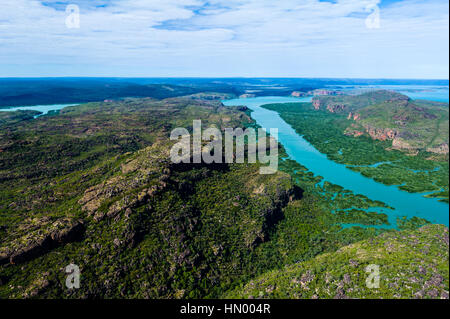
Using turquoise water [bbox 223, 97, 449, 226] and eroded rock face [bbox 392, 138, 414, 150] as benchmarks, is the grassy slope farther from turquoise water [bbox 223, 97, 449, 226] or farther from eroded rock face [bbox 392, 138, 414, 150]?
eroded rock face [bbox 392, 138, 414, 150]

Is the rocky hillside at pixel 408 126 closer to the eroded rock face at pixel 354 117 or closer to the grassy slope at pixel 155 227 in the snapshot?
the eroded rock face at pixel 354 117

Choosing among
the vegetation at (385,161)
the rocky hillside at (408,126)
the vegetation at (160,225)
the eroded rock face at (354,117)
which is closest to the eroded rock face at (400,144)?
the rocky hillside at (408,126)

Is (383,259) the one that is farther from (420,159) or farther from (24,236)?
(420,159)

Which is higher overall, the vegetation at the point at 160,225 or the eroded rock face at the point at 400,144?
the eroded rock face at the point at 400,144

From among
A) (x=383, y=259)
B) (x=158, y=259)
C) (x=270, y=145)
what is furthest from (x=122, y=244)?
(x=270, y=145)

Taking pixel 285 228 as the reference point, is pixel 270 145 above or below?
above

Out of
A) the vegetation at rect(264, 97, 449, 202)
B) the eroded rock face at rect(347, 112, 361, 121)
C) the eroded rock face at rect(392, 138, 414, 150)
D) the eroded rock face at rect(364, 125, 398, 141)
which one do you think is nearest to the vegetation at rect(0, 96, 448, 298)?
the vegetation at rect(264, 97, 449, 202)

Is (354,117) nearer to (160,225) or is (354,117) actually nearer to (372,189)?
(372,189)

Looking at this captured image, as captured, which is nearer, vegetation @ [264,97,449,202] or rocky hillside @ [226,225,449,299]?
rocky hillside @ [226,225,449,299]
